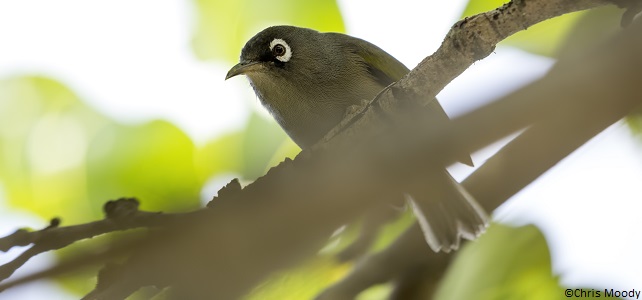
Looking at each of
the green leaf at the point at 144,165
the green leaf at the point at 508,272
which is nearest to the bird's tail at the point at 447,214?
the green leaf at the point at 508,272

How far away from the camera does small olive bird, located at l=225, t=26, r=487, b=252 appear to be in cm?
470

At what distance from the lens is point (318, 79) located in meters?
5.12

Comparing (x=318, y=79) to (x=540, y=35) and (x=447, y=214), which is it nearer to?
(x=447, y=214)

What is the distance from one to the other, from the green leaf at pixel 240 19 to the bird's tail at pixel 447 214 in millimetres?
1323

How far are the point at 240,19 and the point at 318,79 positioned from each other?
0.72 m

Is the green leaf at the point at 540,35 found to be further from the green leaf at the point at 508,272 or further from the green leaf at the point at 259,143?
the green leaf at the point at 259,143

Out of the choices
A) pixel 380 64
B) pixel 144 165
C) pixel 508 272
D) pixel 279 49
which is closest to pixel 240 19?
pixel 279 49

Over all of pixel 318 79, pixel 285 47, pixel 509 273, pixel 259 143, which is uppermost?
pixel 285 47

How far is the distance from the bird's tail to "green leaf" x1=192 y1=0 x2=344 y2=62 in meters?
1.32

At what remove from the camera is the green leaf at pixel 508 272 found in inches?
119

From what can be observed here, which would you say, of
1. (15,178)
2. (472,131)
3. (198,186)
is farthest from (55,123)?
(472,131)

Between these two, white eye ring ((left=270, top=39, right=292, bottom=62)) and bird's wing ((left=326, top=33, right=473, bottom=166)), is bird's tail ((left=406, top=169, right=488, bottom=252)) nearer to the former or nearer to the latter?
bird's wing ((left=326, top=33, right=473, bottom=166))

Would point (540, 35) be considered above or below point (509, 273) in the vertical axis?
above

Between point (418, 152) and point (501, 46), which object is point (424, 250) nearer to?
point (501, 46)
